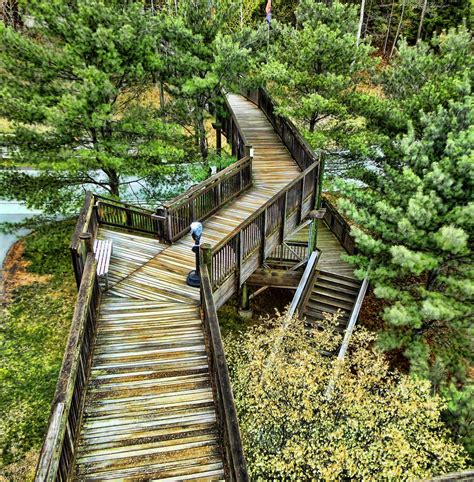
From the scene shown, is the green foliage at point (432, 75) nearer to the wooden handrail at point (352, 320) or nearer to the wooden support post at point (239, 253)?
the wooden handrail at point (352, 320)

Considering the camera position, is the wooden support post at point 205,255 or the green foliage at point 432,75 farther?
the green foliage at point 432,75

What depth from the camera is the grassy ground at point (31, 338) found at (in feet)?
30.6

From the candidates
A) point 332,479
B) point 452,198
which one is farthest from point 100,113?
point 332,479

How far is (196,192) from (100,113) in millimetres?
4127

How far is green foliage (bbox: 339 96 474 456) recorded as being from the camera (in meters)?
9.45

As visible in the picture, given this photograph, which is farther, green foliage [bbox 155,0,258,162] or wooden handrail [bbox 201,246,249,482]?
green foliage [bbox 155,0,258,162]

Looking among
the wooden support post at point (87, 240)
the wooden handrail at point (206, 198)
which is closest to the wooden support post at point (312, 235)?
the wooden handrail at point (206, 198)

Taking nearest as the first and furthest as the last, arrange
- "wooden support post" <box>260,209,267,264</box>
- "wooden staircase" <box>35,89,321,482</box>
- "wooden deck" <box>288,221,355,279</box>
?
"wooden staircase" <box>35,89,321,482</box>, "wooden support post" <box>260,209,267,264</box>, "wooden deck" <box>288,221,355,279</box>

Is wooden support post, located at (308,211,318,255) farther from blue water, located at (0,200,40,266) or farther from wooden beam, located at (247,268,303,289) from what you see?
blue water, located at (0,200,40,266)

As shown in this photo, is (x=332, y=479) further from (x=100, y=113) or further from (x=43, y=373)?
(x=100, y=113)

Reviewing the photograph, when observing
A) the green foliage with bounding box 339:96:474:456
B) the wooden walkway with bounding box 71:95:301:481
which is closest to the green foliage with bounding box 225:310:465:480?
the green foliage with bounding box 339:96:474:456

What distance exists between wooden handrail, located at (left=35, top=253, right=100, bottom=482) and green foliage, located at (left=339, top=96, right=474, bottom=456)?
7.09 metres

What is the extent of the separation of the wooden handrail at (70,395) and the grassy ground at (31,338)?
14.9 feet

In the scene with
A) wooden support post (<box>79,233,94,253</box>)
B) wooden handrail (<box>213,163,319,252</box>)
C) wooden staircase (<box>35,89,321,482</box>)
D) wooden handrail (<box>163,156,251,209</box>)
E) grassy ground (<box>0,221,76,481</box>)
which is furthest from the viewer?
wooden handrail (<box>163,156,251,209</box>)
